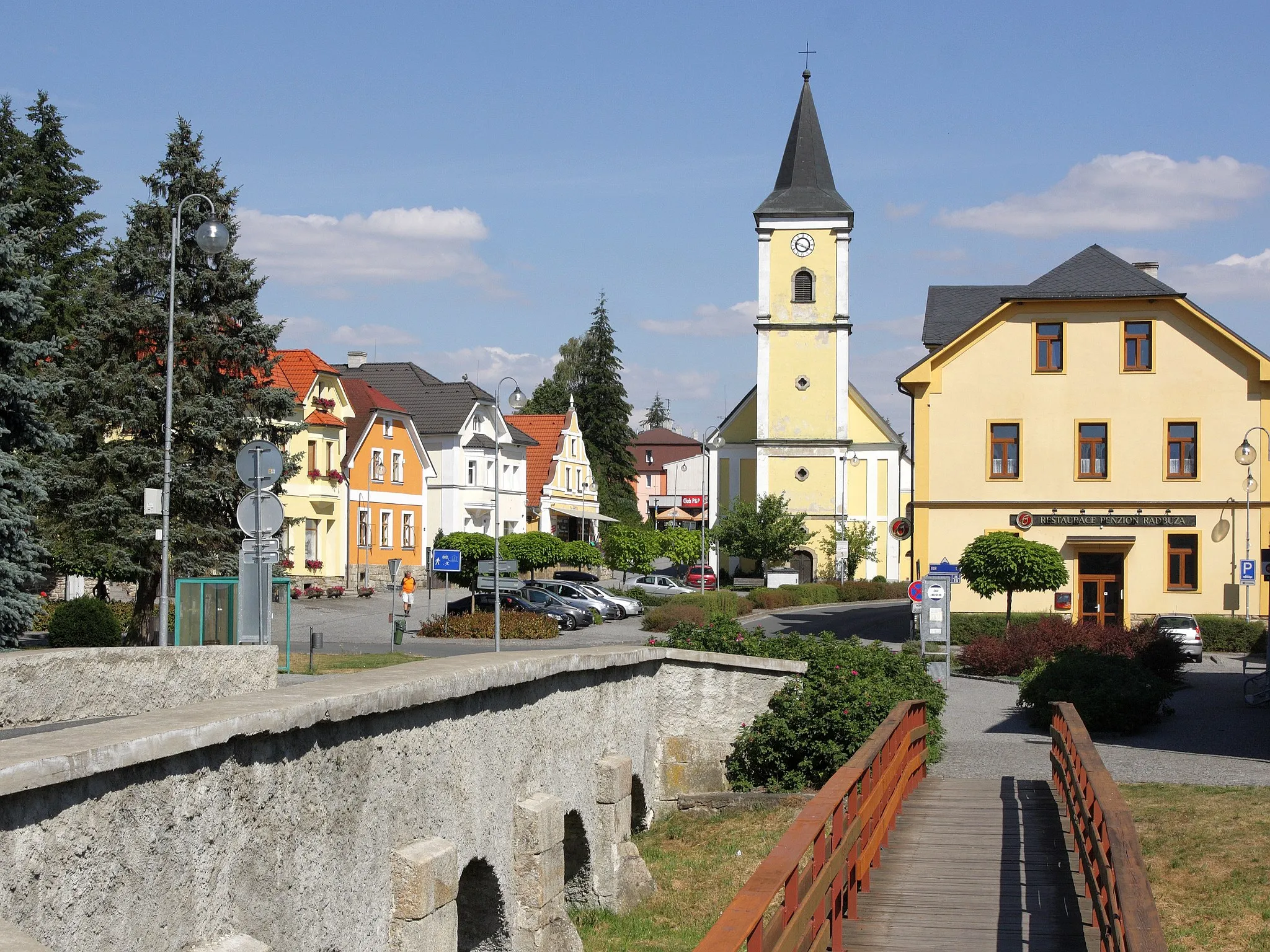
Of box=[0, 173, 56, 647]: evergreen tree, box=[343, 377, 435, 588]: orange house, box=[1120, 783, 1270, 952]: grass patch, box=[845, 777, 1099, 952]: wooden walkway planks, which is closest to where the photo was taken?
box=[845, 777, 1099, 952]: wooden walkway planks

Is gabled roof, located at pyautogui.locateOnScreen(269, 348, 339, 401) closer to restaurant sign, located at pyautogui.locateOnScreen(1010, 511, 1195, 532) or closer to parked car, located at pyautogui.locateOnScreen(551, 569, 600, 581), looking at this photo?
parked car, located at pyautogui.locateOnScreen(551, 569, 600, 581)

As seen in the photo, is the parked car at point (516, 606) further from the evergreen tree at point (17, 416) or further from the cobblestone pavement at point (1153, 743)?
the evergreen tree at point (17, 416)

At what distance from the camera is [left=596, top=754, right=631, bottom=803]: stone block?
1228 cm

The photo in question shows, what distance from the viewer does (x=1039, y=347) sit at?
42.3 meters

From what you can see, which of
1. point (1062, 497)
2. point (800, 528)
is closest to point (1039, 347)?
point (1062, 497)

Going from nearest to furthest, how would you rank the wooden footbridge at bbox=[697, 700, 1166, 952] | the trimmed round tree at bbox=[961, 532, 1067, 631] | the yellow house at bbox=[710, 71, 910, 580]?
the wooden footbridge at bbox=[697, 700, 1166, 952]
the trimmed round tree at bbox=[961, 532, 1067, 631]
the yellow house at bbox=[710, 71, 910, 580]

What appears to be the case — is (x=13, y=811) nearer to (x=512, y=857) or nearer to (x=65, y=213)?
(x=512, y=857)

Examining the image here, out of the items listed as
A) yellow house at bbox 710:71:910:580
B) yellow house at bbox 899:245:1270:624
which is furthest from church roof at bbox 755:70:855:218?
yellow house at bbox 899:245:1270:624

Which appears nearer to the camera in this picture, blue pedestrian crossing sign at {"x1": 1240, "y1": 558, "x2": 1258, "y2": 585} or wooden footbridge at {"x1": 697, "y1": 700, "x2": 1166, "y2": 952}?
wooden footbridge at {"x1": 697, "y1": 700, "x2": 1166, "y2": 952}

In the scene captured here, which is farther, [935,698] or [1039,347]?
[1039,347]

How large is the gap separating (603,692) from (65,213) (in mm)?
47298

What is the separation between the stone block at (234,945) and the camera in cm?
550

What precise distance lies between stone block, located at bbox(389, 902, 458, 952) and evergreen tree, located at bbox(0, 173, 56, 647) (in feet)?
41.3

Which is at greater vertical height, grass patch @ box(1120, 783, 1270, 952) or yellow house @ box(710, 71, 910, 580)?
yellow house @ box(710, 71, 910, 580)
